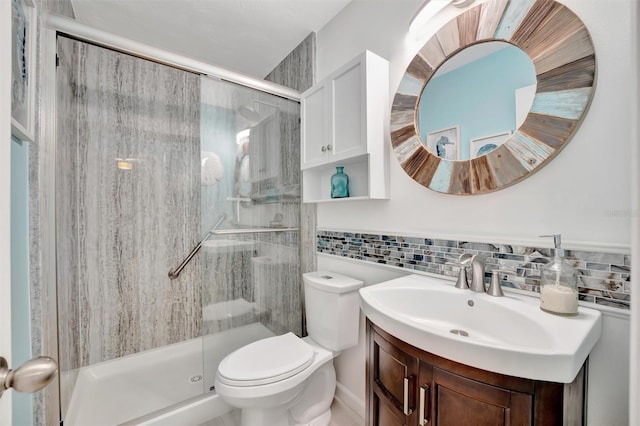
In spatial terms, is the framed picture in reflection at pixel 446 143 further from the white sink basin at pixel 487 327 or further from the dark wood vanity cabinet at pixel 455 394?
the dark wood vanity cabinet at pixel 455 394

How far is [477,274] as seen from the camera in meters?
1.01

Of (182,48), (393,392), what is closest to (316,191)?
(393,392)

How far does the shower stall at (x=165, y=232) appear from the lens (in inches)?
64.6

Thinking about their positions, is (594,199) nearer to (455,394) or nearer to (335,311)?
(455,394)

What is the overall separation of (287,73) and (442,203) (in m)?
1.76

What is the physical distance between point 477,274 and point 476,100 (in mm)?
704

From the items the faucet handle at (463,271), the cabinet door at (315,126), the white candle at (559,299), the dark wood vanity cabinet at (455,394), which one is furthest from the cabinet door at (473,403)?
the cabinet door at (315,126)

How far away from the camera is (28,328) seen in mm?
823

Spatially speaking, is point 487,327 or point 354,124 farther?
point 354,124

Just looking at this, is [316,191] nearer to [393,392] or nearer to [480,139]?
[480,139]

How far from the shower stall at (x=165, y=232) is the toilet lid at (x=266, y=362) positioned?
0.36 m
